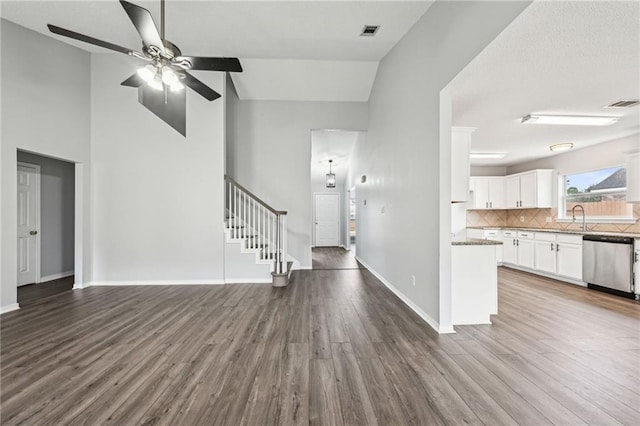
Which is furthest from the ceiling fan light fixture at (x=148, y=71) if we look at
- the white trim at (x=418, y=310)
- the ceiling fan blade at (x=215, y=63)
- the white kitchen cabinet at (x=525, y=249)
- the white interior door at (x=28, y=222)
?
the white kitchen cabinet at (x=525, y=249)

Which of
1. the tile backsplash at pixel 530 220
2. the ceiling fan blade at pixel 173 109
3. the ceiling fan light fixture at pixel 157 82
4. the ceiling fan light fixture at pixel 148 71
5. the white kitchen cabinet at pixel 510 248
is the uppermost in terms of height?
the ceiling fan blade at pixel 173 109

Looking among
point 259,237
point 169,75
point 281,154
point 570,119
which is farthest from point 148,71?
point 570,119

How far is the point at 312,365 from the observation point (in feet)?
6.90

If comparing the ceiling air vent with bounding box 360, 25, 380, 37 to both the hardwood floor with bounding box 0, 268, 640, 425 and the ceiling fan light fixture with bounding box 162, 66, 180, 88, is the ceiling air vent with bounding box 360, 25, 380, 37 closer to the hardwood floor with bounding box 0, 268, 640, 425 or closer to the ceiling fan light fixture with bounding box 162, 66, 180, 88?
the ceiling fan light fixture with bounding box 162, 66, 180, 88

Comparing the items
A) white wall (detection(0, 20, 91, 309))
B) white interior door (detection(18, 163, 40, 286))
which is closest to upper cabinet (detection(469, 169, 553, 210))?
white wall (detection(0, 20, 91, 309))

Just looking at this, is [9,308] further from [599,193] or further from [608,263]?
[599,193]

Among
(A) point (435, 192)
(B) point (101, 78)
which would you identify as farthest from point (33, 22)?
(A) point (435, 192)

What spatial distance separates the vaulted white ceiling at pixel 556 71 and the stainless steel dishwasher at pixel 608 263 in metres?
1.80

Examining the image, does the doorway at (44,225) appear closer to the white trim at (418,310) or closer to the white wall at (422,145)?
the white trim at (418,310)

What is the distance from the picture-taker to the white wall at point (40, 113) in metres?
3.39

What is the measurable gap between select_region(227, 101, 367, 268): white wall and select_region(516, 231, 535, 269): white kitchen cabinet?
4.58 metres

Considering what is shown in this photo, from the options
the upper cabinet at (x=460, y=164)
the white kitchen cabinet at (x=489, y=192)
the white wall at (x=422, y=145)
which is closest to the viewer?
the white wall at (x=422, y=145)

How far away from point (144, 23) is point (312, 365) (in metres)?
3.02

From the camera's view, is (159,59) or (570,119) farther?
(570,119)
